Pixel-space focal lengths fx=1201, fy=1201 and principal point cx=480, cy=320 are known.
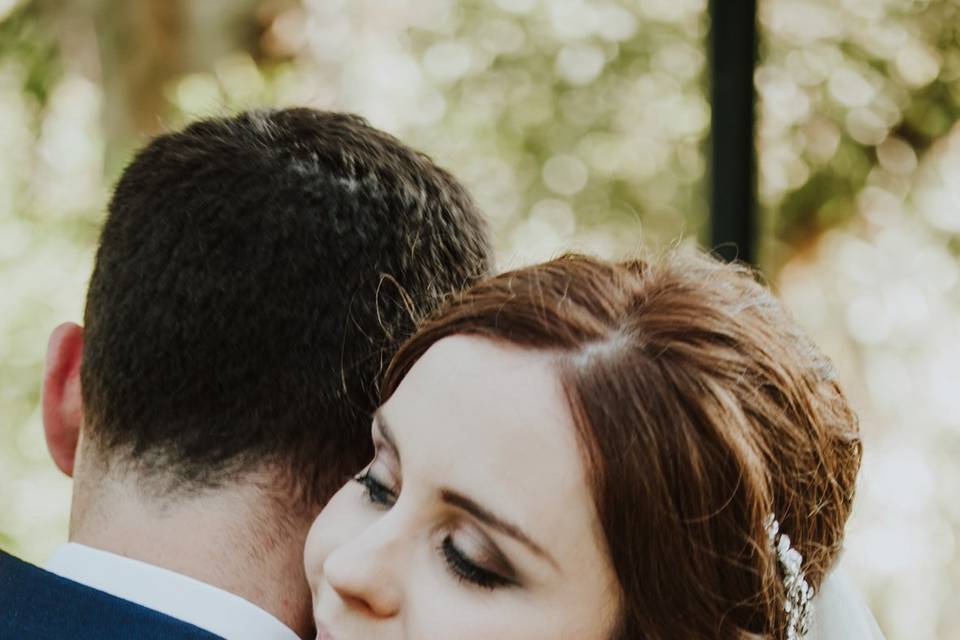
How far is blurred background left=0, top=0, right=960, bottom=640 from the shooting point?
3.90 metres

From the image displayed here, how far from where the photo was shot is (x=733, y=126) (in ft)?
9.21

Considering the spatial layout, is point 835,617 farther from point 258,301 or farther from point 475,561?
point 258,301

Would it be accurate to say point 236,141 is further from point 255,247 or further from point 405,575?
point 405,575

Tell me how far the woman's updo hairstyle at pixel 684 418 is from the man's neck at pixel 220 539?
0.74 feet

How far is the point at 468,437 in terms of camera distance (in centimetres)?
110

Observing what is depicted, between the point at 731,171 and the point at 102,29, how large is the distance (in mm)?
→ 3192

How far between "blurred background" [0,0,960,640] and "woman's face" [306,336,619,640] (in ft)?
8.42

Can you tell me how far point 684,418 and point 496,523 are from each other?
0.65 ft

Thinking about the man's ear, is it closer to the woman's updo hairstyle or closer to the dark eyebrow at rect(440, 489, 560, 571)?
the woman's updo hairstyle

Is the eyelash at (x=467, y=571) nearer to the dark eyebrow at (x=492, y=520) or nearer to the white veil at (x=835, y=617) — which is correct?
the dark eyebrow at (x=492, y=520)

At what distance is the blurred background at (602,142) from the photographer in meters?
3.90

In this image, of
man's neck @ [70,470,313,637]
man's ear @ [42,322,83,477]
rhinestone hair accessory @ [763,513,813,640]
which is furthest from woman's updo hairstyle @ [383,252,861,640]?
man's ear @ [42,322,83,477]

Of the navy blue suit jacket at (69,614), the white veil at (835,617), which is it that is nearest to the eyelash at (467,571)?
the navy blue suit jacket at (69,614)

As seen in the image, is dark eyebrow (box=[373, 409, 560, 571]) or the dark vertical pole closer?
dark eyebrow (box=[373, 409, 560, 571])
